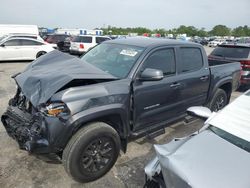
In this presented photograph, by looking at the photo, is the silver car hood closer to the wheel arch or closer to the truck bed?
the wheel arch

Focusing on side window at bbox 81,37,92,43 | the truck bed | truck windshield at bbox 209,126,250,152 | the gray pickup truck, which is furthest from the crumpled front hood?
side window at bbox 81,37,92,43

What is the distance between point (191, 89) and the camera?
429 cm

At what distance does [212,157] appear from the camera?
5.99 feet

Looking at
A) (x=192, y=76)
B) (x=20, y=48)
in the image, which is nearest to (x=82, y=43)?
(x=20, y=48)

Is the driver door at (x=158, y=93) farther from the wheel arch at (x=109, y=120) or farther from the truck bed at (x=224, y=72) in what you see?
the truck bed at (x=224, y=72)

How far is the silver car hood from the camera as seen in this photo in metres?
1.59

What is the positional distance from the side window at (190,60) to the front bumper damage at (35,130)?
239 cm

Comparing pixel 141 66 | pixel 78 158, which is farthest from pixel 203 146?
pixel 141 66

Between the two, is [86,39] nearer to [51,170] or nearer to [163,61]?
[163,61]

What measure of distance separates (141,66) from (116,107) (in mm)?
785

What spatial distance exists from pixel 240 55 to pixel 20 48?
36.1 feet

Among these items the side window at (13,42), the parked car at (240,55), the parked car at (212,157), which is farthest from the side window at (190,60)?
the side window at (13,42)

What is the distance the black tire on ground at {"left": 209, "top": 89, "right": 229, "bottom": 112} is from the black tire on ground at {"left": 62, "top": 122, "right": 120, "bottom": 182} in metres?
2.75

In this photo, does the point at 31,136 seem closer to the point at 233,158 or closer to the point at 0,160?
the point at 0,160
